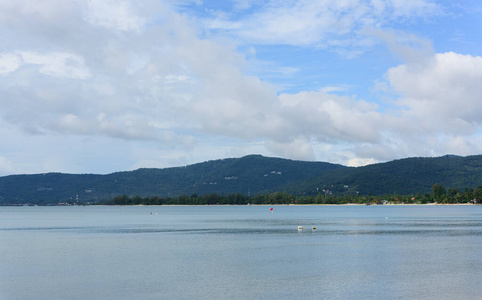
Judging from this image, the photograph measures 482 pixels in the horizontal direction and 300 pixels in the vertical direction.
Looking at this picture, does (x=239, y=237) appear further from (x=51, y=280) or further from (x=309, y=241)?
(x=51, y=280)

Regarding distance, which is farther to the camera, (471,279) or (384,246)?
(384,246)

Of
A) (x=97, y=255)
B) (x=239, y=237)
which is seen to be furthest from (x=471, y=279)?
(x=239, y=237)

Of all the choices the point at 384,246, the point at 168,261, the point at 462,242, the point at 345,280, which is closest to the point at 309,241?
the point at 384,246

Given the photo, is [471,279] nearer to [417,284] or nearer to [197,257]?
[417,284]

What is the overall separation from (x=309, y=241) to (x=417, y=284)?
115 feet

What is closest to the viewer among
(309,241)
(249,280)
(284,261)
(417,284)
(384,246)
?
(417,284)

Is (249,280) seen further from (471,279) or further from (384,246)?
(384,246)

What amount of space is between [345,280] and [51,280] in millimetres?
24036

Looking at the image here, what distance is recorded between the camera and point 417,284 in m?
38.6

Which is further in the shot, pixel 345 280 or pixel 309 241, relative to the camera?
pixel 309 241

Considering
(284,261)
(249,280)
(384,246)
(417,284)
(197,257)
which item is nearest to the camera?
(417,284)

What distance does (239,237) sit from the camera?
82.7m

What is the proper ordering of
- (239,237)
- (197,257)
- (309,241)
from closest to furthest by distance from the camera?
(197,257) < (309,241) < (239,237)

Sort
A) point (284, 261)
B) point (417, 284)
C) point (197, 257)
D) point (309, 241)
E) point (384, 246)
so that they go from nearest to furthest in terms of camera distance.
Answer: point (417, 284) → point (284, 261) → point (197, 257) → point (384, 246) → point (309, 241)
